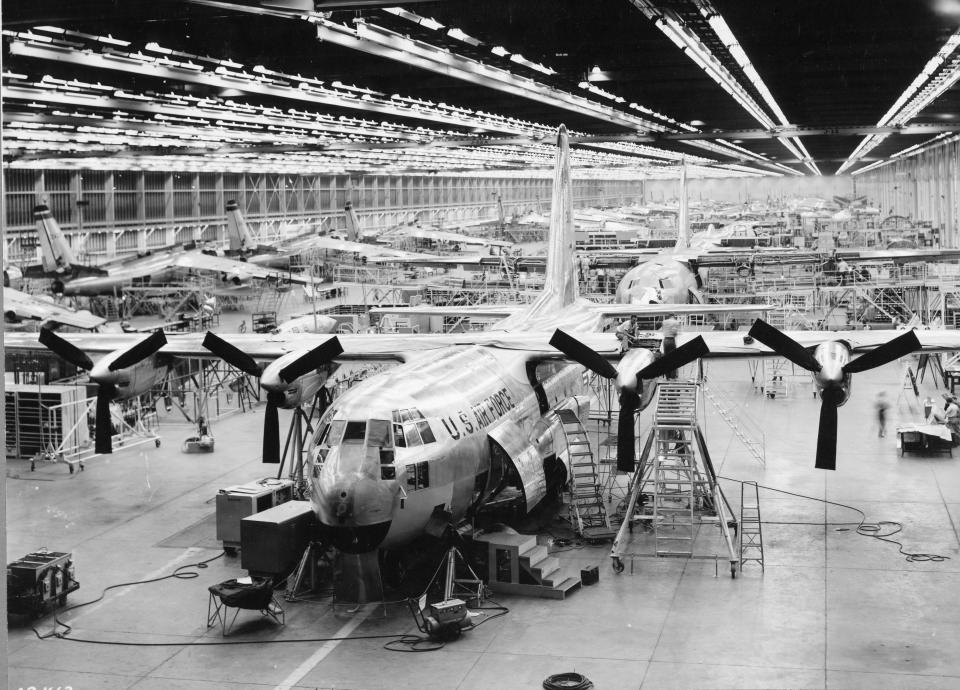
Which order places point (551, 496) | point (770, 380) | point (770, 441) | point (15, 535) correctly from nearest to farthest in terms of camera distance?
point (15, 535) < point (551, 496) < point (770, 441) < point (770, 380)

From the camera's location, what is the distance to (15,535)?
26.2 metres

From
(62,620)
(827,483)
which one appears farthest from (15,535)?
(827,483)

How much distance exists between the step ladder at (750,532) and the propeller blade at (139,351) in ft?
47.2

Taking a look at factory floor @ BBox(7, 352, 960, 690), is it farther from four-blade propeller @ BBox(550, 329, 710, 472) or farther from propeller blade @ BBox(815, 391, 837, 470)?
four-blade propeller @ BBox(550, 329, 710, 472)

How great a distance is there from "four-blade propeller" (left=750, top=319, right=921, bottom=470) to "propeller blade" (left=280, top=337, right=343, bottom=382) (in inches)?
371

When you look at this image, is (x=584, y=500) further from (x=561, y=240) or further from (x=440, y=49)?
(x=440, y=49)

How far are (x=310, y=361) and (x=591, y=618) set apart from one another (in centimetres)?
871

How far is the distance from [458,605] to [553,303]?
16.6 meters

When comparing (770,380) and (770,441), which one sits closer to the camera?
(770,441)

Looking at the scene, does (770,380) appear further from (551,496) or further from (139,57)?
(139,57)

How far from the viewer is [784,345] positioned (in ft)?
76.8

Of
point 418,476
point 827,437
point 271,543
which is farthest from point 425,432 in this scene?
point 827,437

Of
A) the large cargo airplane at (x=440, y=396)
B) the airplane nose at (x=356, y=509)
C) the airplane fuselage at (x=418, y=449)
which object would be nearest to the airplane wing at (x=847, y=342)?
the large cargo airplane at (x=440, y=396)

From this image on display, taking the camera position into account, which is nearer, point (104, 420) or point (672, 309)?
point (104, 420)
